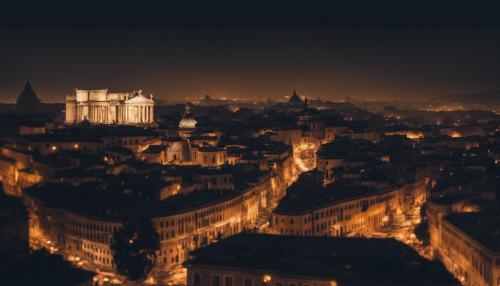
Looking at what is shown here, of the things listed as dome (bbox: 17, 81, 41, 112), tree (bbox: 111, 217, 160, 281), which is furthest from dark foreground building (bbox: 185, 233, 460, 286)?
dome (bbox: 17, 81, 41, 112)

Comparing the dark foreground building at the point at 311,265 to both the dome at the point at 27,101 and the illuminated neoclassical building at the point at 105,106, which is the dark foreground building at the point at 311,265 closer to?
the illuminated neoclassical building at the point at 105,106

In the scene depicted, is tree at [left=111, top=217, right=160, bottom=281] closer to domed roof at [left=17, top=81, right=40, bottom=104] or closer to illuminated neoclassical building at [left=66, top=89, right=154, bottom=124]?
illuminated neoclassical building at [left=66, top=89, right=154, bottom=124]

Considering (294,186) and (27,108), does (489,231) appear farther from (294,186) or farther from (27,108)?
(27,108)

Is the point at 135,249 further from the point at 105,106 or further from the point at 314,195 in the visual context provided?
the point at 105,106

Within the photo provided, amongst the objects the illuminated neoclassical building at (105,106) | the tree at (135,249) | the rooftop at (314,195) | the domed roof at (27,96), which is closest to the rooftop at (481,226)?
the rooftop at (314,195)

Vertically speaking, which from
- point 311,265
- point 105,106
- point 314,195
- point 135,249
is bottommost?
point 135,249

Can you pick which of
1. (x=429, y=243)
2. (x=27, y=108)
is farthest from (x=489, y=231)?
(x=27, y=108)

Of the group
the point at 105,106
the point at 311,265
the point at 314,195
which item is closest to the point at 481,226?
the point at 311,265
